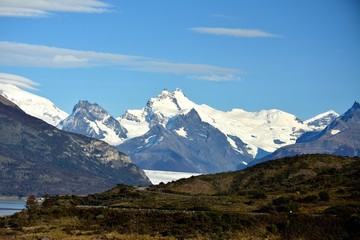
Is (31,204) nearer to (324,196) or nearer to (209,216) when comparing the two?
(209,216)

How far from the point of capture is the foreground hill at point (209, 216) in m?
84.9

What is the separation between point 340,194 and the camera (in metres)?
114

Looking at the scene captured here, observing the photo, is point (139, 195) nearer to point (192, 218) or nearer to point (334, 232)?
point (192, 218)

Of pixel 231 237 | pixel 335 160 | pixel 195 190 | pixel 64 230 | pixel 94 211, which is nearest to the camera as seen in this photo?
pixel 231 237

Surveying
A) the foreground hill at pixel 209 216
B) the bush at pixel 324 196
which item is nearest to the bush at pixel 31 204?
the foreground hill at pixel 209 216

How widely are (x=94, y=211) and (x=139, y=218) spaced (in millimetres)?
8726

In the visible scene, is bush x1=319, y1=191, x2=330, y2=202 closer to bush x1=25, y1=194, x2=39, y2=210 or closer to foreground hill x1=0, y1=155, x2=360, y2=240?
foreground hill x1=0, y1=155, x2=360, y2=240

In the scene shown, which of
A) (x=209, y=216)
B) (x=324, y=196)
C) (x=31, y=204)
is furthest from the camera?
(x=31, y=204)

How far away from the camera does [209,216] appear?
299 ft

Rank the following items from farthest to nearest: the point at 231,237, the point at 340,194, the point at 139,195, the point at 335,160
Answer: the point at 335,160
the point at 139,195
the point at 340,194
the point at 231,237

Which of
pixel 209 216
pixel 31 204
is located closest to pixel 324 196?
pixel 209 216

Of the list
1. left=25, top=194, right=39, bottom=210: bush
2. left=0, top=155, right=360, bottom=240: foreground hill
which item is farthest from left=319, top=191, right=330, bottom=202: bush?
left=25, top=194, right=39, bottom=210: bush

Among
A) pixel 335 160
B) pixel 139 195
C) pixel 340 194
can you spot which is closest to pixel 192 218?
pixel 340 194

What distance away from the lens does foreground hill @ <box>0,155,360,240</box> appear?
279ft
